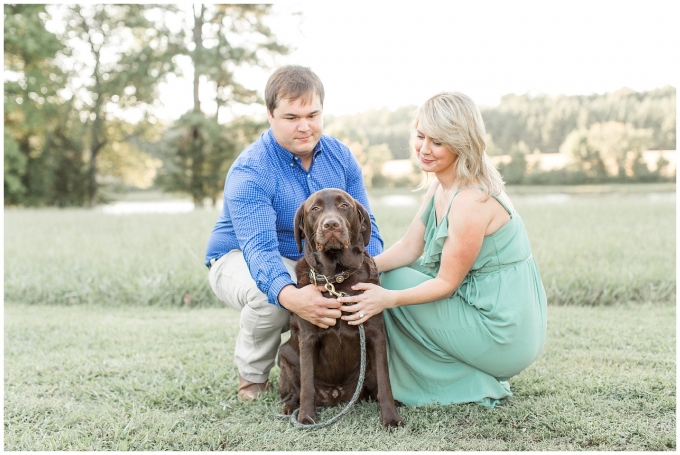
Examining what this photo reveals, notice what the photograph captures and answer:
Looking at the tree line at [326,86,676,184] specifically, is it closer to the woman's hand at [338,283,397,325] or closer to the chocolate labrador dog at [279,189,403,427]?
the chocolate labrador dog at [279,189,403,427]

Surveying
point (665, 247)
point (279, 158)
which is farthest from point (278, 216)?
point (665, 247)

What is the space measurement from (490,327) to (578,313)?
2627 millimetres

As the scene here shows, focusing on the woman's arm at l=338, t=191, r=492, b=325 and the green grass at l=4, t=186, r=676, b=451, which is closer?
the green grass at l=4, t=186, r=676, b=451

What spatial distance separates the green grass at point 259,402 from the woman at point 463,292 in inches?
8.1

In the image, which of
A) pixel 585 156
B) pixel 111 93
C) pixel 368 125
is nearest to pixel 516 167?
pixel 585 156

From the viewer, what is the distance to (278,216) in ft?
11.8

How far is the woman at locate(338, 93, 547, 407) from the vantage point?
316 cm

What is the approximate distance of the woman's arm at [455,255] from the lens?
310cm

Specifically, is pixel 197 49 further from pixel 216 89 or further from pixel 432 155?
pixel 432 155

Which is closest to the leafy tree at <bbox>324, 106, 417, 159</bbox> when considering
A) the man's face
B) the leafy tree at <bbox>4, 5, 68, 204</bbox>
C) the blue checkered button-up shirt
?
the blue checkered button-up shirt

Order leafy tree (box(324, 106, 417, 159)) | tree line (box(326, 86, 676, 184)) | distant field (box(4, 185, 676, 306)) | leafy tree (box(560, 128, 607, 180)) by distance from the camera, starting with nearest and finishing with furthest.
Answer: distant field (box(4, 185, 676, 306)) → leafy tree (box(324, 106, 417, 159)) → tree line (box(326, 86, 676, 184)) → leafy tree (box(560, 128, 607, 180))

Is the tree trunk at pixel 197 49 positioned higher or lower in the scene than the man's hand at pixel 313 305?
higher

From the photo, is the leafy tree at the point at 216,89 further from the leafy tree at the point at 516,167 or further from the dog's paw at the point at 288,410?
the dog's paw at the point at 288,410

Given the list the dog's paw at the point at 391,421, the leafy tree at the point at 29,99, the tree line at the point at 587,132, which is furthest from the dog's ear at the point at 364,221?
the leafy tree at the point at 29,99
